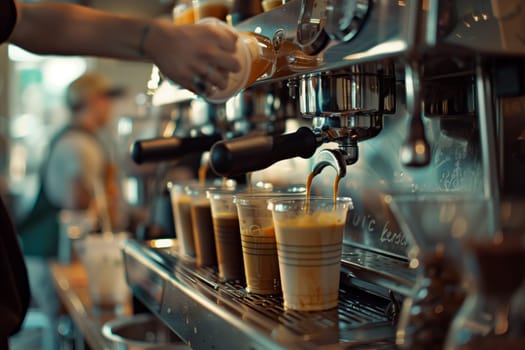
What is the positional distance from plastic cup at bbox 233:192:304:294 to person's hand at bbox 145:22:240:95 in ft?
0.61

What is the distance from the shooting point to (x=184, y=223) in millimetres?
1272

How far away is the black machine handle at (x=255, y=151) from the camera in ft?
Answer: 2.68

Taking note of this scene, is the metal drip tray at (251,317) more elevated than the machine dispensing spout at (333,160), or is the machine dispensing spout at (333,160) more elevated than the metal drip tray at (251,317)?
the machine dispensing spout at (333,160)

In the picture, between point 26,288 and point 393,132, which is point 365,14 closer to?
point 393,132

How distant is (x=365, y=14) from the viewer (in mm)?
714

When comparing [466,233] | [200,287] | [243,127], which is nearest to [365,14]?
[466,233]

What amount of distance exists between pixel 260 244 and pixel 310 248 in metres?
0.13

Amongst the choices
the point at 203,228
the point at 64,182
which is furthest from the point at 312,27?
the point at 64,182

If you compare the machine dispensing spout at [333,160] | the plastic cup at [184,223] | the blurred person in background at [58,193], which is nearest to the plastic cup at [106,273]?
the plastic cup at [184,223]

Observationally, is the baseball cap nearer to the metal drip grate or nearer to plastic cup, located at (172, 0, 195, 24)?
plastic cup, located at (172, 0, 195, 24)

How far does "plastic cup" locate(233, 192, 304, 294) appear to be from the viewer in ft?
3.08

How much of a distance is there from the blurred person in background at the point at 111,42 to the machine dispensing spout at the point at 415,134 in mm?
230

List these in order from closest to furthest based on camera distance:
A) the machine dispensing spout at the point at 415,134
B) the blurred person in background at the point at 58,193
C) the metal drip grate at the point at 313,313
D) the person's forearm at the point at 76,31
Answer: the machine dispensing spout at the point at 415,134, the metal drip grate at the point at 313,313, the person's forearm at the point at 76,31, the blurred person in background at the point at 58,193

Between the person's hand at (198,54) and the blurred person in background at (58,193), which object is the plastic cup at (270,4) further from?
the blurred person in background at (58,193)
